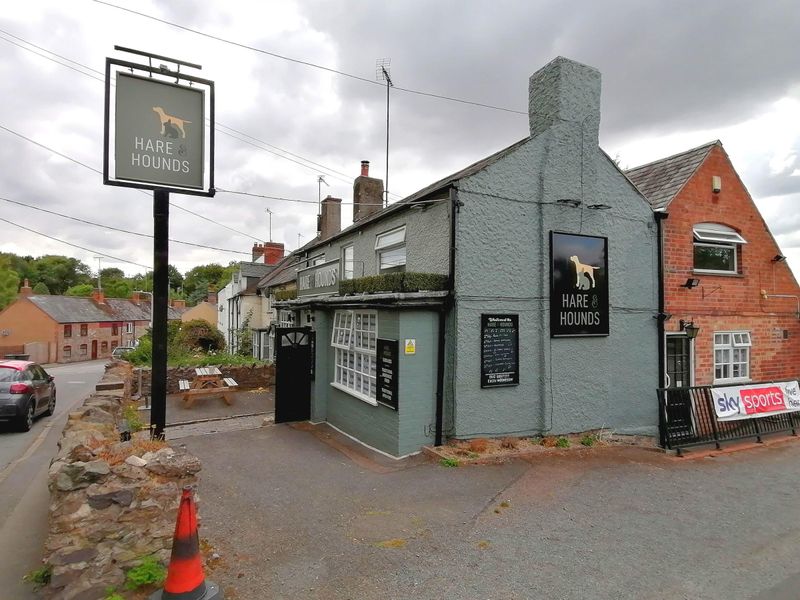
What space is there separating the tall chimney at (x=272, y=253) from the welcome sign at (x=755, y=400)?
27.7 metres

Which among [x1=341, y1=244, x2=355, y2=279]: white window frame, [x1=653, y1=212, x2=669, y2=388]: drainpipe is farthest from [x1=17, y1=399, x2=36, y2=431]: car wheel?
[x1=653, y1=212, x2=669, y2=388]: drainpipe

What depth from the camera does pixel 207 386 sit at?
49.8 ft

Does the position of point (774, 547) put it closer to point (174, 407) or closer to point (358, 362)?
point (358, 362)

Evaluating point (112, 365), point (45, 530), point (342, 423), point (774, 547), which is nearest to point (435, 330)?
point (342, 423)

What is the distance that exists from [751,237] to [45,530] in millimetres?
16268

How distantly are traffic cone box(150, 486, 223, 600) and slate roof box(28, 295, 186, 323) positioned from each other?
140 feet

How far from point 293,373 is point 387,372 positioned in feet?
13.3

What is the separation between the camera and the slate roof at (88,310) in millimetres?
44594

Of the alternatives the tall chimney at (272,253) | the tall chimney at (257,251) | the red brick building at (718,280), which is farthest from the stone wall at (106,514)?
the tall chimney at (257,251)

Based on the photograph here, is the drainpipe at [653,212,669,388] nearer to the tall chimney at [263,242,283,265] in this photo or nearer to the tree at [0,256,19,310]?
the tall chimney at [263,242,283,265]

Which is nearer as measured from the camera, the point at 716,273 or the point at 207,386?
the point at 716,273

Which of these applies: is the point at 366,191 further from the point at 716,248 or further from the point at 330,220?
the point at 716,248

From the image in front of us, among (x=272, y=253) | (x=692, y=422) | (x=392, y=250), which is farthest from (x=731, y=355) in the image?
(x=272, y=253)

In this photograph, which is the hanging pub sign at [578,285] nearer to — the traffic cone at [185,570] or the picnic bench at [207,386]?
the traffic cone at [185,570]
